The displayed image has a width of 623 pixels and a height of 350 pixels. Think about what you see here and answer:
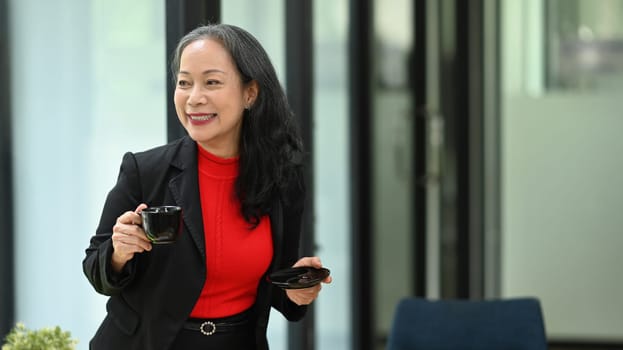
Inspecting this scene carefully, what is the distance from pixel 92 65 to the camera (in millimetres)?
2314

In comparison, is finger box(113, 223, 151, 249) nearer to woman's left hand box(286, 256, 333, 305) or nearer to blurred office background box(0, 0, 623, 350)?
woman's left hand box(286, 256, 333, 305)

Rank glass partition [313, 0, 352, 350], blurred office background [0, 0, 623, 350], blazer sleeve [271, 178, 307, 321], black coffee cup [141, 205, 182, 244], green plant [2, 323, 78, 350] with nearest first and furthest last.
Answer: green plant [2, 323, 78, 350], black coffee cup [141, 205, 182, 244], blazer sleeve [271, 178, 307, 321], blurred office background [0, 0, 623, 350], glass partition [313, 0, 352, 350]

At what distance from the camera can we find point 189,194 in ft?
6.32

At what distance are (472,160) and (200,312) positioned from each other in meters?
3.50

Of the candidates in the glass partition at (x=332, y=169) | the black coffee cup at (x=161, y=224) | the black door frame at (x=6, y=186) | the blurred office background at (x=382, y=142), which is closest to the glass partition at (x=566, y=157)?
the blurred office background at (x=382, y=142)

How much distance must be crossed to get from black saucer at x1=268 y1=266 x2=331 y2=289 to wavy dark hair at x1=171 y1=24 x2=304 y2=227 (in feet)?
0.40

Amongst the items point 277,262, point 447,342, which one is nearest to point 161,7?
point 277,262

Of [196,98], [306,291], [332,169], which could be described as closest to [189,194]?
[196,98]

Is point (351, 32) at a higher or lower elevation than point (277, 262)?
higher

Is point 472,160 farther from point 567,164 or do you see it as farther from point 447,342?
point 447,342

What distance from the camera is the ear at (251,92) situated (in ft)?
6.47

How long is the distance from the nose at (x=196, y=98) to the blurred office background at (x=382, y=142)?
20.0 inches

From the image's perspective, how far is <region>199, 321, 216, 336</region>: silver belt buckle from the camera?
196cm

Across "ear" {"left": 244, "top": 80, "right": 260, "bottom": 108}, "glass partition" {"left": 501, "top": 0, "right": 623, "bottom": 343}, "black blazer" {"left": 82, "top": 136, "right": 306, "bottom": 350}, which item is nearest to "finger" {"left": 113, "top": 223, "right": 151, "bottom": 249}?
"black blazer" {"left": 82, "top": 136, "right": 306, "bottom": 350}
